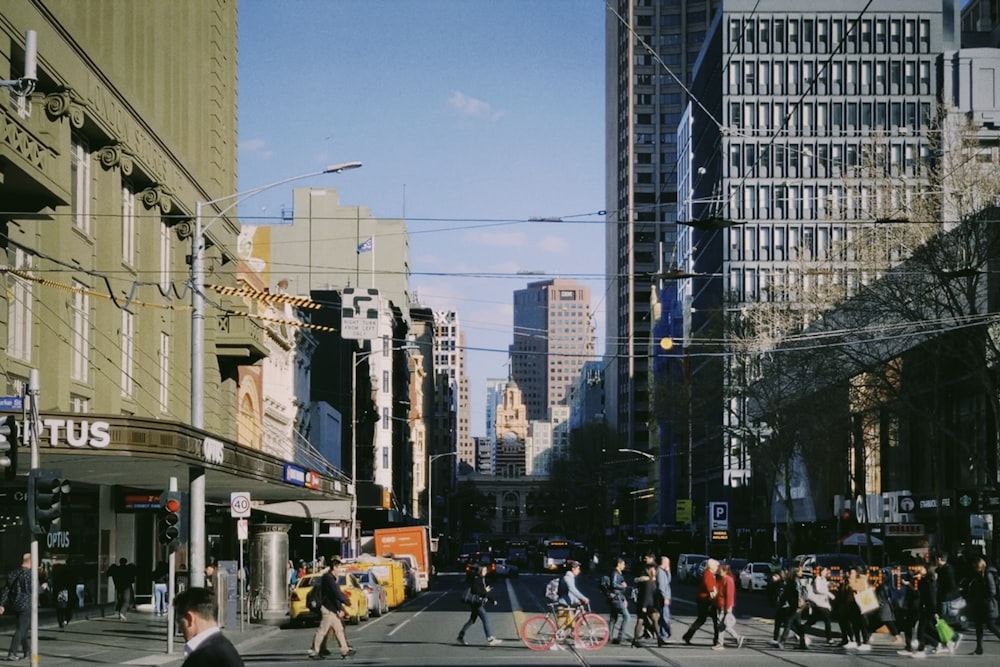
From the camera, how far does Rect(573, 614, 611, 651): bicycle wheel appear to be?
27109mm

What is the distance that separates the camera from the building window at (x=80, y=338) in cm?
3341

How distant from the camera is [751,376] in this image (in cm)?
6650

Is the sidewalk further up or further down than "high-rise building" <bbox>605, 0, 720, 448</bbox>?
further down

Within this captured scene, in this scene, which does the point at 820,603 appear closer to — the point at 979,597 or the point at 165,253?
the point at 979,597

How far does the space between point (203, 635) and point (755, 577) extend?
58.4 m

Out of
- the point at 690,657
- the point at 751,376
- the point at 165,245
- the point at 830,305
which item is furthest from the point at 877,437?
the point at 690,657

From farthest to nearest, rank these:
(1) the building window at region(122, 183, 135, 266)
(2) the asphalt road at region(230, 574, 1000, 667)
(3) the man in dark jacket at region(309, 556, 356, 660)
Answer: (1) the building window at region(122, 183, 135, 266) → (3) the man in dark jacket at region(309, 556, 356, 660) → (2) the asphalt road at region(230, 574, 1000, 667)

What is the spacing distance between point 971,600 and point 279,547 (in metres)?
20.1

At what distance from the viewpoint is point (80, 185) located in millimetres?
33688

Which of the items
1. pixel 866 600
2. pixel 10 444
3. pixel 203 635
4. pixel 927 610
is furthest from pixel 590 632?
pixel 203 635

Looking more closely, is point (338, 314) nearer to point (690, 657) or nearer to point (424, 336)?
point (424, 336)

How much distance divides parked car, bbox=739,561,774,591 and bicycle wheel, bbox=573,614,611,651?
3729 centimetres

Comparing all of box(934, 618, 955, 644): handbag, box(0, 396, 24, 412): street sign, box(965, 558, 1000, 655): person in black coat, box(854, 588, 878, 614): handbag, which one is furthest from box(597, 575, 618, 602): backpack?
box(0, 396, 24, 412): street sign

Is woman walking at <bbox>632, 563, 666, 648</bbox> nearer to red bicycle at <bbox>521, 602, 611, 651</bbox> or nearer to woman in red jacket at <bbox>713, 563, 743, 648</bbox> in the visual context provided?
red bicycle at <bbox>521, 602, 611, 651</bbox>
